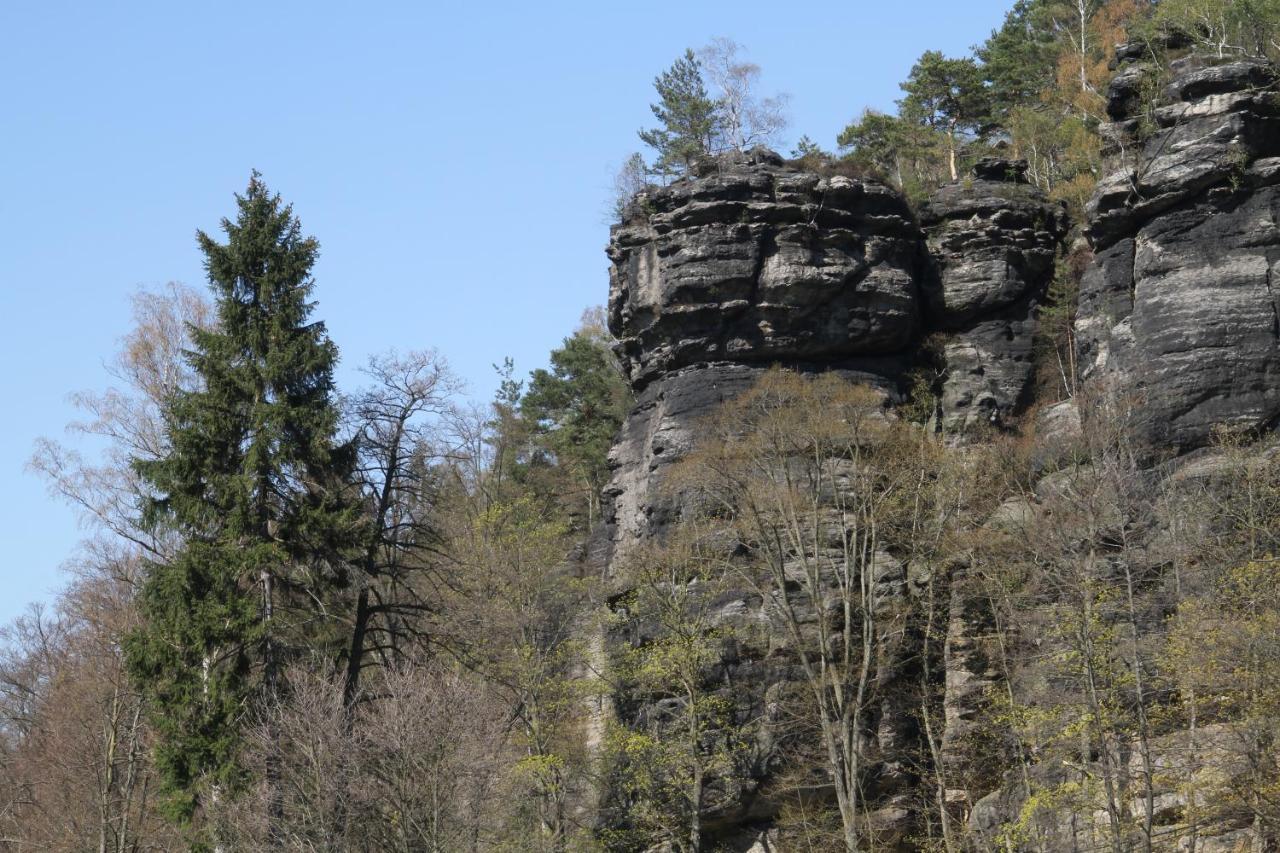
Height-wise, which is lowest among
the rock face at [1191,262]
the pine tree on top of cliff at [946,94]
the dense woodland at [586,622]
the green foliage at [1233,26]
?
the dense woodland at [586,622]

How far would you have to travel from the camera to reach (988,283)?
134 ft

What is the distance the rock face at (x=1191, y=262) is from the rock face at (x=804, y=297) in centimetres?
418

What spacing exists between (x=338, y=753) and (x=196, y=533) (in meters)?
6.14

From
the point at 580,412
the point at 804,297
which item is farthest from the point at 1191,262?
the point at 580,412

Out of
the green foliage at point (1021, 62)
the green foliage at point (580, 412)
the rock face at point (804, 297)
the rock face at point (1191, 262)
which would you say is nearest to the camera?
the rock face at point (1191, 262)

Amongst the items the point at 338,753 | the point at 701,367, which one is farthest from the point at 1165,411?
the point at 338,753

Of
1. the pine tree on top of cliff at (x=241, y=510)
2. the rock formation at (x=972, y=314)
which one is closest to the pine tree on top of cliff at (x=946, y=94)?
the rock formation at (x=972, y=314)

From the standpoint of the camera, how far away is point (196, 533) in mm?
29172

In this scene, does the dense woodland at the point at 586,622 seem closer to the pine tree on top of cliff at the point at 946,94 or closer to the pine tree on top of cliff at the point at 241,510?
the pine tree on top of cliff at the point at 241,510

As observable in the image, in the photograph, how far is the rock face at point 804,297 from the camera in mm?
39000

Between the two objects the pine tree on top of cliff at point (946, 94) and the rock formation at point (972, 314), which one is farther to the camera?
the pine tree on top of cliff at point (946, 94)

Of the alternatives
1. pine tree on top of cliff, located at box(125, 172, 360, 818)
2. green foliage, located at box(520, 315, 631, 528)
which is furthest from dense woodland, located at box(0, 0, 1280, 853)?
green foliage, located at box(520, 315, 631, 528)

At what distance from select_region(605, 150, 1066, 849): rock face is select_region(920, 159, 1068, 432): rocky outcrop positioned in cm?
4

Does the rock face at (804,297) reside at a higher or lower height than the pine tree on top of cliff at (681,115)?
lower
